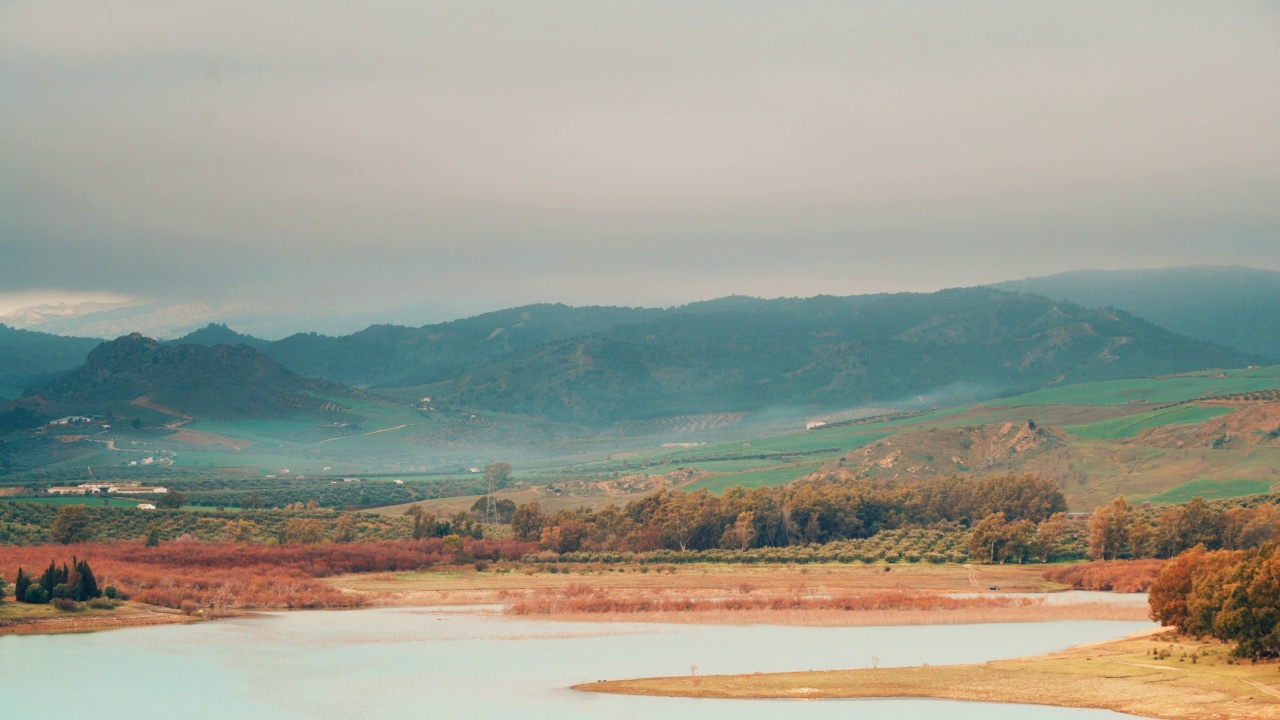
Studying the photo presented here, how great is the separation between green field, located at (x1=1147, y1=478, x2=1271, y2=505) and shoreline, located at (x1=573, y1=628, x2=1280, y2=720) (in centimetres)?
10946

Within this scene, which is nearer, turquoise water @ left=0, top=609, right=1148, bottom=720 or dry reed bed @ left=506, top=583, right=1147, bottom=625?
turquoise water @ left=0, top=609, right=1148, bottom=720

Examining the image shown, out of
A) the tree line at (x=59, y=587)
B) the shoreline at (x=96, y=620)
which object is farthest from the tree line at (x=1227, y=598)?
the tree line at (x=59, y=587)

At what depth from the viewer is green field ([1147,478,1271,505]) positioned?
167125 mm

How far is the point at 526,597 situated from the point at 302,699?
4216 cm

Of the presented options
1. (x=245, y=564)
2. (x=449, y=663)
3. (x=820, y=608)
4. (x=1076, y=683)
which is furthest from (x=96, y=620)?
(x=1076, y=683)

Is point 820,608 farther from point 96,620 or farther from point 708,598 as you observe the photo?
point 96,620

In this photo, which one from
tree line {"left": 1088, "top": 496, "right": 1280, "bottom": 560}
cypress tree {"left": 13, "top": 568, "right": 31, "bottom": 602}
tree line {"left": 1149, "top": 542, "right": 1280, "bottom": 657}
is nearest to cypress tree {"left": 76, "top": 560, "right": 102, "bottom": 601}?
cypress tree {"left": 13, "top": 568, "right": 31, "bottom": 602}

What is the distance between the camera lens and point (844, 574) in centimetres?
11606

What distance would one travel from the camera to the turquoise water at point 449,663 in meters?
57.0

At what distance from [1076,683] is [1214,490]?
126 meters

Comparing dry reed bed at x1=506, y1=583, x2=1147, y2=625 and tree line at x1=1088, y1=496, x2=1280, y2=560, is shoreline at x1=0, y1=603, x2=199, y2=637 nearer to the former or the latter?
dry reed bed at x1=506, y1=583, x2=1147, y2=625

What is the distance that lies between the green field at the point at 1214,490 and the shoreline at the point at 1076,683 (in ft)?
359

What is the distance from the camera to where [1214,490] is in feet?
563

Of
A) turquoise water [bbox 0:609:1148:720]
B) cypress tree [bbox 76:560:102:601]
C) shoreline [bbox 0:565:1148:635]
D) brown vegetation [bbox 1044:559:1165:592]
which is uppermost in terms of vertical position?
cypress tree [bbox 76:560:102:601]
